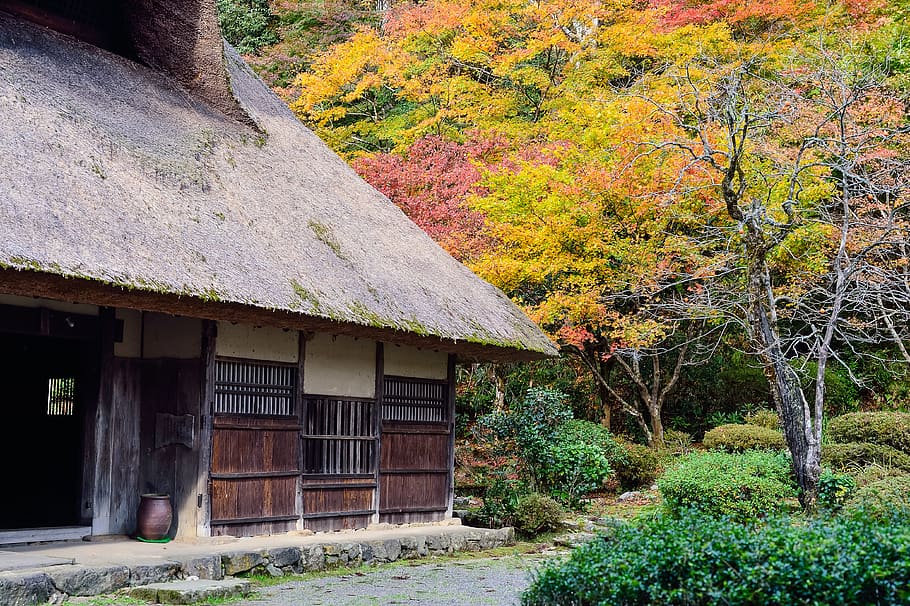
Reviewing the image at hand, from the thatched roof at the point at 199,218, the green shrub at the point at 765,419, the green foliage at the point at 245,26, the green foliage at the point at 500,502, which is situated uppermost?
the green foliage at the point at 245,26

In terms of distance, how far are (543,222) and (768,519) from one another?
1030 centimetres

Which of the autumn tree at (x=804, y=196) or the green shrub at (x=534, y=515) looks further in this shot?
the green shrub at (x=534, y=515)

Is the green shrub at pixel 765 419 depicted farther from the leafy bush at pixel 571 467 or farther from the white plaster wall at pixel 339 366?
the white plaster wall at pixel 339 366

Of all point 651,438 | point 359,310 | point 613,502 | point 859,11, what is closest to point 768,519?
point 359,310

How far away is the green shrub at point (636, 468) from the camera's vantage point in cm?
1578

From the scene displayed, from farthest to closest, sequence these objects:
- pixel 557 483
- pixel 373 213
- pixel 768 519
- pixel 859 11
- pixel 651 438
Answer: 1. pixel 859 11
2. pixel 651 438
3. pixel 557 483
4. pixel 373 213
5. pixel 768 519

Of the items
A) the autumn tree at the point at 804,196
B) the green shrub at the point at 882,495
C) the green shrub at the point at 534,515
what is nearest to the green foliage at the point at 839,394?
the autumn tree at the point at 804,196

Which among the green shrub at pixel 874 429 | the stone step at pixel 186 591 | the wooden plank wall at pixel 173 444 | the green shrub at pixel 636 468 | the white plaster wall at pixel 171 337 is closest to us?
the stone step at pixel 186 591

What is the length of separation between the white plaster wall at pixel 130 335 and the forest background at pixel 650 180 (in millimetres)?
6598

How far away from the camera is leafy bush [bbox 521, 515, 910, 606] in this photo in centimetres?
437

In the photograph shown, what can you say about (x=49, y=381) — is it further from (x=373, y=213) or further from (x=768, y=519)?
(x=768, y=519)

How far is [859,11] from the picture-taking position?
19.2 m

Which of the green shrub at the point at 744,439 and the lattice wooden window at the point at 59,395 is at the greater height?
the lattice wooden window at the point at 59,395

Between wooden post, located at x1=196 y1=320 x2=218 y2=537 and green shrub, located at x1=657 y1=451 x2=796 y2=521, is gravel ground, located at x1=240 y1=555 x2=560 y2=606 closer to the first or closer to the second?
wooden post, located at x1=196 y1=320 x2=218 y2=537
